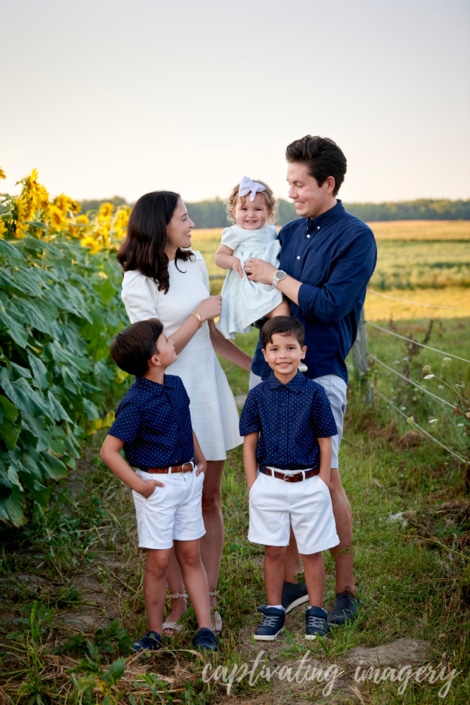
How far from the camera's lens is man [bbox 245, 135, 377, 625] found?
3223 mm

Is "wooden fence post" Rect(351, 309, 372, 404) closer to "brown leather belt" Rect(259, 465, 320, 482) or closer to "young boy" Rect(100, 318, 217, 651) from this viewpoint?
"brown leather belt" Rect(259, 465, 320, 482)

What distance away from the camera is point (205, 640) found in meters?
3.17

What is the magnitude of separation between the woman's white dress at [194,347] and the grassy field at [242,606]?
784 millimetres

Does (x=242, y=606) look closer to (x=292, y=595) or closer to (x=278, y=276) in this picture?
(x=292, y=595)

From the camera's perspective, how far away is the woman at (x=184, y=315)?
130 inches

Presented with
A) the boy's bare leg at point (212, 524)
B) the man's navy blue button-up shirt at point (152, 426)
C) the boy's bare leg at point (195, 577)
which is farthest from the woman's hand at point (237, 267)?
the boy's bare leg at point (195, 577)

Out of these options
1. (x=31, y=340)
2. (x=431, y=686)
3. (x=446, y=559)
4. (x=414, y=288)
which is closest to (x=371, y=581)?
(x=446, y=559)

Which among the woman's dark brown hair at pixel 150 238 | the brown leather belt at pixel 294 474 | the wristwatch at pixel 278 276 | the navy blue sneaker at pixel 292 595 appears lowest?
the navy blue sneaker at pixel 292 595

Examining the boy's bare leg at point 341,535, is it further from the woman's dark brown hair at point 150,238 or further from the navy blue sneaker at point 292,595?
the woman's dark brown hair at point 150,238

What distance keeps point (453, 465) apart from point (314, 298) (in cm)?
233

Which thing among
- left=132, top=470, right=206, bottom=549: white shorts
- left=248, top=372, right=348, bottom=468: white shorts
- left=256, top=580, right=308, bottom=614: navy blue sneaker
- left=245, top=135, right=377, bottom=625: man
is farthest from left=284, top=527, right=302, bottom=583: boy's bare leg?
left=132, top=470, right=206, bottom=549: white shorts

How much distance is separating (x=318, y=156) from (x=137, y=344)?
1045 mm

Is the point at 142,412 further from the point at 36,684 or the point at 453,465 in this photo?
the point at 453,465

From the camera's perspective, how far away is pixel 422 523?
4379mm
